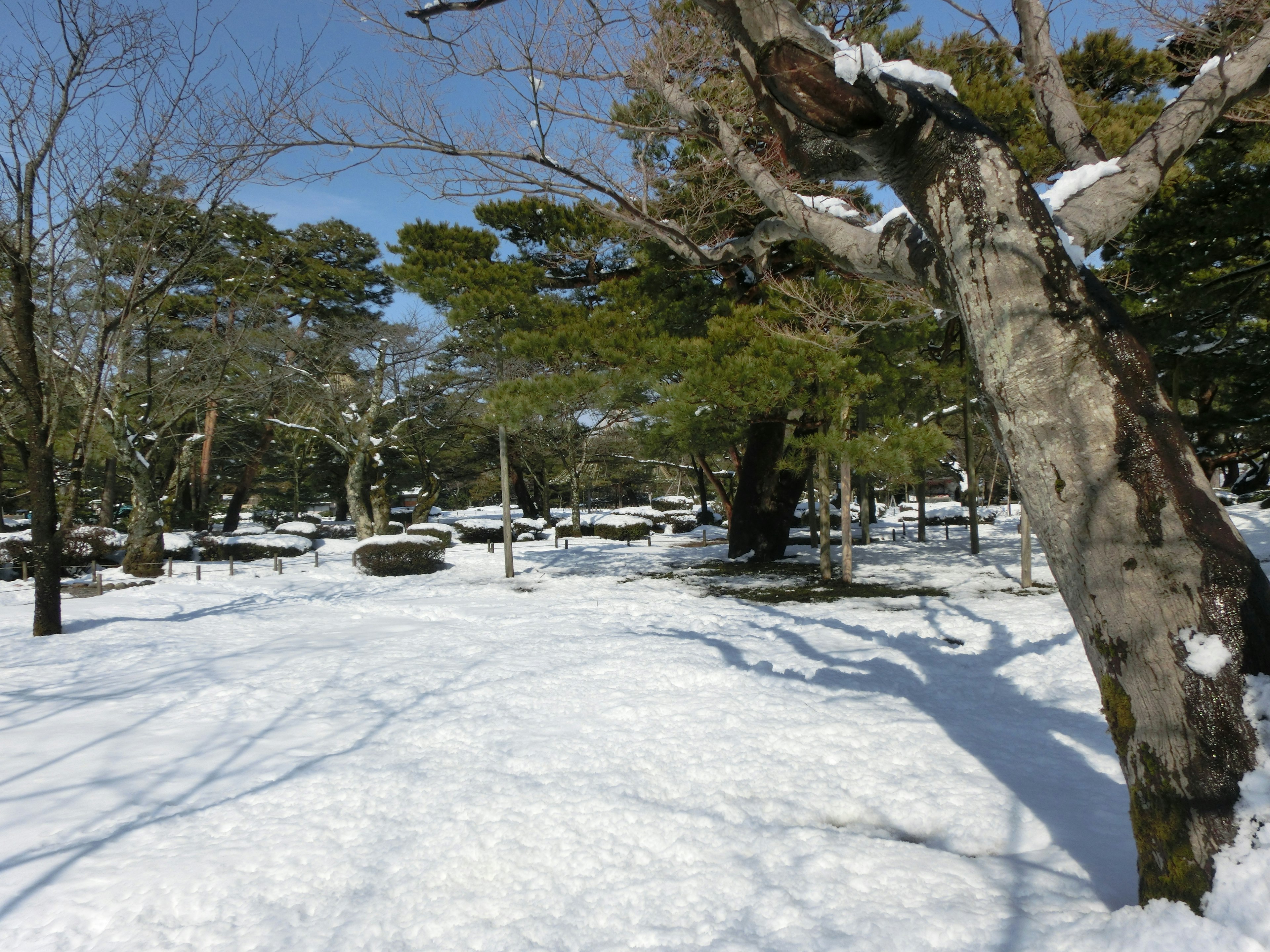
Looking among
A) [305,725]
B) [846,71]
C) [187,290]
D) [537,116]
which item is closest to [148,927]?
[305,725]

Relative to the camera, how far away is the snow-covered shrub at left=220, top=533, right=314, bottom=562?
19.5 meters

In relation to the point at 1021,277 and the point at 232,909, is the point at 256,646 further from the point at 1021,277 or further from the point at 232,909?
the point at 1021,277

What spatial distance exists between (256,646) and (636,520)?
1930 cm

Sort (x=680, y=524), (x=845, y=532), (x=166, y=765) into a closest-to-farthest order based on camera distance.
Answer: (x=166, y=765), (x=845, y=532), (x=680, y=524)

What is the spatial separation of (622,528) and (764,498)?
10.8 metres

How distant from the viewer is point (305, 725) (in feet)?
14.1

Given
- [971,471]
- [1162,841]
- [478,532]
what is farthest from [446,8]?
[478,532]

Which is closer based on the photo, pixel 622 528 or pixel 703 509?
pixel 622 528

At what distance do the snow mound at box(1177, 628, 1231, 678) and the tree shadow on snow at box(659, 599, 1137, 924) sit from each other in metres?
1.00

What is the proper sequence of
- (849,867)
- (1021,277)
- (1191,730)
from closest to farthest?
(1191,730) → (1021,277) → (849,867)

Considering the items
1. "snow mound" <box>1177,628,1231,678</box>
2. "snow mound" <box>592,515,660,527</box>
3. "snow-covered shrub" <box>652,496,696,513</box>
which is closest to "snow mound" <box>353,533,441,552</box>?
"snow mound" <box>592,515,660,527</box>

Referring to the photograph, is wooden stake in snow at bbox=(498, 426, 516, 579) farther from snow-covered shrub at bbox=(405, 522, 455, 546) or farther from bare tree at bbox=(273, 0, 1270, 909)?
bare tree at bbox=(273, 0, 1270, 909)

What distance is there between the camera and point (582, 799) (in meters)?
3.34

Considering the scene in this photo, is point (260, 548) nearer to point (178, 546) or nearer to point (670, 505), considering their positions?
point (178, 546)
